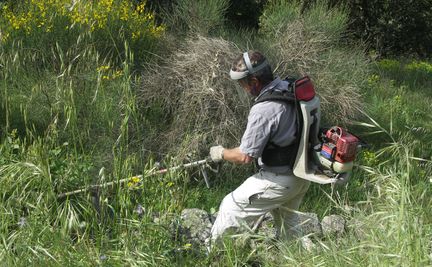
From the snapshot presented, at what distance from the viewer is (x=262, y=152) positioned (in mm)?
4246

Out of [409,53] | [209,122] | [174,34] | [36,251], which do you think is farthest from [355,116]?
[409,53]

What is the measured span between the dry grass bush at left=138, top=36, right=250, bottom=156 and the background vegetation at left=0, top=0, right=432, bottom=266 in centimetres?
1

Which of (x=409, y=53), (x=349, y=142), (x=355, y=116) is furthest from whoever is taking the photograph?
(x=409, y=53)

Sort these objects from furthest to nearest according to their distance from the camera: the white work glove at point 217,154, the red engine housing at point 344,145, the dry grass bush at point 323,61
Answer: the dry grass bush at point 323,61, the white work glove at point 217,154, the red engine housing at point 344,145

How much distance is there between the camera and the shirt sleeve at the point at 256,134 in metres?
4.11

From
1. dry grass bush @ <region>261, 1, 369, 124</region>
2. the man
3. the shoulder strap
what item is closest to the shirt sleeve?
the man

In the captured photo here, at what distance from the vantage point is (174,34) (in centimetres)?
810

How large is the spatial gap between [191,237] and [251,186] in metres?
0.55

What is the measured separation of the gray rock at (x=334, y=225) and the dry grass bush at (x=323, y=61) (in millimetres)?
1988

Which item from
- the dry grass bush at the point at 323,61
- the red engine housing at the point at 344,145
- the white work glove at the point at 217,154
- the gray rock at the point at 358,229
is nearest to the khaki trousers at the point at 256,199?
the white work glove at the point at 217,154

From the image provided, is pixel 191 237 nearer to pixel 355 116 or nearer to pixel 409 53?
pixel 355 116

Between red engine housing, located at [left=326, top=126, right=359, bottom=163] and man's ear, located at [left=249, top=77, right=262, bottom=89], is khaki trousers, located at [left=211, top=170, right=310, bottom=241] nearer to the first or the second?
red engine housing, located at [left=326, top=126, right=359, bottom=163]

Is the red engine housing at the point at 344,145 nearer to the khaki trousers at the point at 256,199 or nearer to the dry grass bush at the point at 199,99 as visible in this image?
the khaki trousers at the point at 256,199

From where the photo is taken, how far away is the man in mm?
4137
